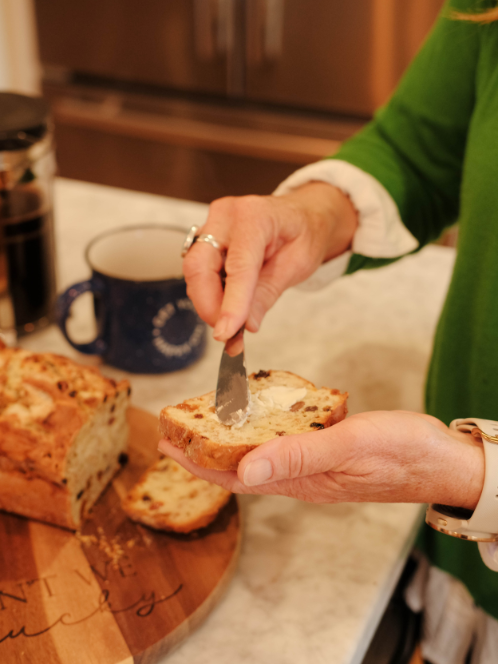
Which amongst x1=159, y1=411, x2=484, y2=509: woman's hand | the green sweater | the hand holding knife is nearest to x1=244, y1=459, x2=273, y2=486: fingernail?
x1=159, y1=411, x2=484, y2=509: woman's hand

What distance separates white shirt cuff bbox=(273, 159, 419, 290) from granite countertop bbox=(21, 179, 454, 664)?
0.80 feet

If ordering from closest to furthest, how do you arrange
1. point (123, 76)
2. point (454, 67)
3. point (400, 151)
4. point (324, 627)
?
point (324, 627), point (454, 67), point (400, 151), point (123, 76)

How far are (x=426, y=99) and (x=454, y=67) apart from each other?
0.07m

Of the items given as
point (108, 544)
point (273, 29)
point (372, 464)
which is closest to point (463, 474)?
point (372, 464)

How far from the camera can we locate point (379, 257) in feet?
3.27

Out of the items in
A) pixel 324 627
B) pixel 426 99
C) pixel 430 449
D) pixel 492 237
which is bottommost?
pixel 324 627

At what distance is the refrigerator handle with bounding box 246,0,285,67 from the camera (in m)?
2.36

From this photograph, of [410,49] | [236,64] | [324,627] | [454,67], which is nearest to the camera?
[324,627]

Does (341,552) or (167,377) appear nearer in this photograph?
(341,552)

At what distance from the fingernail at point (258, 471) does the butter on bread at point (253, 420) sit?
0.07 metres

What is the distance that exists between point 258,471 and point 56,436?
1.07 ft

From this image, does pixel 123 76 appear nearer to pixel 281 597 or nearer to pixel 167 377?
pixel 167 377

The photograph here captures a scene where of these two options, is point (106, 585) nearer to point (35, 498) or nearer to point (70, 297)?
point (35, 498)

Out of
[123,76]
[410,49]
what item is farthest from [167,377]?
[123,76]
